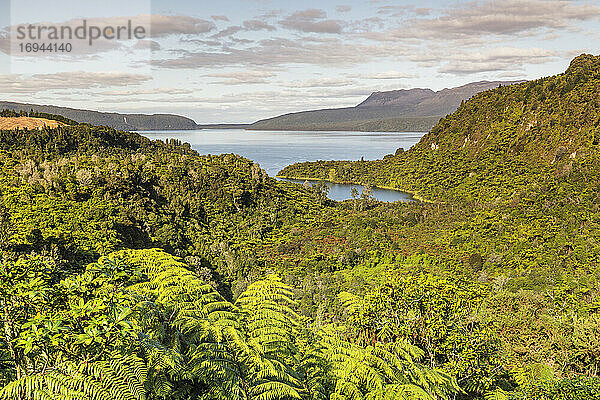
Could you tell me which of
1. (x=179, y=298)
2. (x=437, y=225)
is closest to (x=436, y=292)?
(x=179, y=298)

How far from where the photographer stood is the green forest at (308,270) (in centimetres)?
471

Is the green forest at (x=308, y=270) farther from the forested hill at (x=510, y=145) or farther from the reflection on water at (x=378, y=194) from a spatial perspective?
the reflection on water at (x=378, y=194)

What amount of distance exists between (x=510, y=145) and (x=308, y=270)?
68005mm

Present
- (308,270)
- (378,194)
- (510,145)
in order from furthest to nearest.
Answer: (378,194), (510,145), (308,270)

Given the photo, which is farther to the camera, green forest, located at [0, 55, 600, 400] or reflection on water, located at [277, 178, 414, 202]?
reflection on water, located at [277, 178, 414, 202]

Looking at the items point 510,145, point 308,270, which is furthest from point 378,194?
point 308,270

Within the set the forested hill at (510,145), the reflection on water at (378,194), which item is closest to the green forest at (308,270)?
the forested hill at (510,145)

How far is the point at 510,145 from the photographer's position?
86.4 m

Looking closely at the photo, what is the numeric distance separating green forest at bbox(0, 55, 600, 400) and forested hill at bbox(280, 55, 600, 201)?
0.50 metres

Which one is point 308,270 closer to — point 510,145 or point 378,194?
point 378,194

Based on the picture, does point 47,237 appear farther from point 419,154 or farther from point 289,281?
point 419,154

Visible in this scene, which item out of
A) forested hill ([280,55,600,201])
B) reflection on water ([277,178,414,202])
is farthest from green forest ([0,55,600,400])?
reflection on water ([277,178,414,202])

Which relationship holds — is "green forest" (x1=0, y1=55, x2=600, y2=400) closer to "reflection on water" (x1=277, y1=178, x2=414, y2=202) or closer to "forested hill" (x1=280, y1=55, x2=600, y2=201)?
"forested hill" (x1=280, y1=55, x2=600, y2=201)

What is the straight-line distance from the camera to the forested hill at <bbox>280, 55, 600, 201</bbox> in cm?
6812
